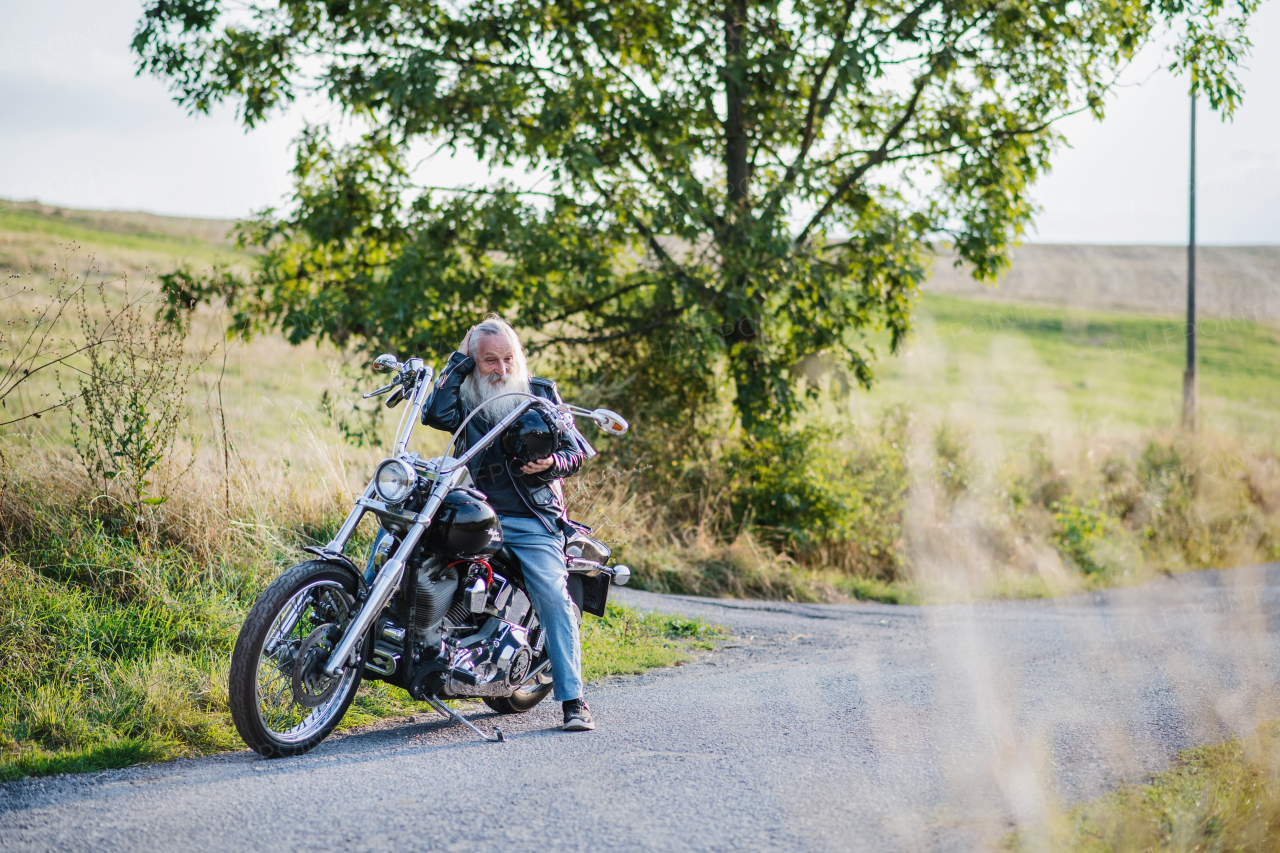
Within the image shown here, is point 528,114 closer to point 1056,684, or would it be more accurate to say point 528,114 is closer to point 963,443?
point 1056,684

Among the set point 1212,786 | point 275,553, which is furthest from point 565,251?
point 1212,786

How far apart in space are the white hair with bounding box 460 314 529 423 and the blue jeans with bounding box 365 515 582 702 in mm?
571

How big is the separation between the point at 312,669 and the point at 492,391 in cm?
164

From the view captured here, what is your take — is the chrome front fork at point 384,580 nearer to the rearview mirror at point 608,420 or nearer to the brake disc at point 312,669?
the brake disc at point 312,669

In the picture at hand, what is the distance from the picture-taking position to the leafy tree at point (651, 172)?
37.0ft

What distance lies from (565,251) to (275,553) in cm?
553

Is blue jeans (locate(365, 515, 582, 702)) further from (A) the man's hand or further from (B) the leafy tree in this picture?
(B) the leafy tree

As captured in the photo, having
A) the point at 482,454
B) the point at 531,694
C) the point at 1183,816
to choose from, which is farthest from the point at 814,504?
the point at 1183,816

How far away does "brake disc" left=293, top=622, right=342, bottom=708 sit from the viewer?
4398 millimetres

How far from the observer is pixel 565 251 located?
37.6 feet

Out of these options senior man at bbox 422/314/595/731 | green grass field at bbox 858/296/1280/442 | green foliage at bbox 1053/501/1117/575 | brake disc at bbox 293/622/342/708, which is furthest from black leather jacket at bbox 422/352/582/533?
green grass field at bbox 858/296/1280/442

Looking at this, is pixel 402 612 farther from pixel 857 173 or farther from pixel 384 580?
pixel 857 173

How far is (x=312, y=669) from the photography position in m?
4.45

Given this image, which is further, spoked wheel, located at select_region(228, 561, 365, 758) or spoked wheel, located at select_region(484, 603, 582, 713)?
spoked wheel, located at select_region(484, 603, 582, 713)
